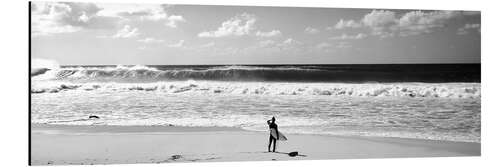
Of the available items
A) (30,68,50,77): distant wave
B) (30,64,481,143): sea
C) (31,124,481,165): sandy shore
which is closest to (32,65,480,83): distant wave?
(30,64,481,143): sea

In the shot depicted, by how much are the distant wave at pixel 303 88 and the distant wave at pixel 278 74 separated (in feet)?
0.21

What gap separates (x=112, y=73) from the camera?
6.61 metres

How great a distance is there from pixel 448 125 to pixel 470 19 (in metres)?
1.29

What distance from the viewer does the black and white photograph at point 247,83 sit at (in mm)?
6305

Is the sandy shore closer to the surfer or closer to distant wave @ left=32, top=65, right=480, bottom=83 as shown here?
the surfer

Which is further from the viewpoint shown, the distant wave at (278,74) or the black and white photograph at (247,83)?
the distant wave at (278,74)

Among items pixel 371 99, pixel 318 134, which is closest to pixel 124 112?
pixel 318 134

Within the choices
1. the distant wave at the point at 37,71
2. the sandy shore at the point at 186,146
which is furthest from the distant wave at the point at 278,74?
the sandy shore at the point at 186,146

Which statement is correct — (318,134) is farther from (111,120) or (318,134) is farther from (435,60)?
(111,120)

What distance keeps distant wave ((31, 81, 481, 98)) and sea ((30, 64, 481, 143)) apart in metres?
0.01

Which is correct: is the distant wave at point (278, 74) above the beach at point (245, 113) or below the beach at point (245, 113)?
above

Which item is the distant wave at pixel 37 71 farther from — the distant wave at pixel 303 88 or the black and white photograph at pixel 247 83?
the distant wave at pixel 303 88

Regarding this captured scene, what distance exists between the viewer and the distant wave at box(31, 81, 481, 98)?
6.73 m

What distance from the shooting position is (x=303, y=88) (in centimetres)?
707
